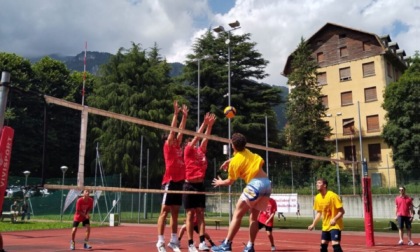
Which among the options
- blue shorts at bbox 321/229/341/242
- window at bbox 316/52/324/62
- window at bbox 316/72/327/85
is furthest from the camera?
window at bbox 316/52/324/62

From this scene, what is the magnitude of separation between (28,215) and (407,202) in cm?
2564

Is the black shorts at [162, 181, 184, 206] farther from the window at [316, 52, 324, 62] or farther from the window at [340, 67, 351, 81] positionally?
the window at [316, 52, 324, 62]

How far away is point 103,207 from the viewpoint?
30.7 meters

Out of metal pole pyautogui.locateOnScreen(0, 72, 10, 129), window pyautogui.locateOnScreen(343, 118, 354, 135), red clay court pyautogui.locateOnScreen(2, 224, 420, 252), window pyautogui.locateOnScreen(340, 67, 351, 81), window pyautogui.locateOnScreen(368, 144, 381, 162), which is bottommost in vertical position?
red clay court pyautogui.locateOnScreen(2, 224, 420, 252)

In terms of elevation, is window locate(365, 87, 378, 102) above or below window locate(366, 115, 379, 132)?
above

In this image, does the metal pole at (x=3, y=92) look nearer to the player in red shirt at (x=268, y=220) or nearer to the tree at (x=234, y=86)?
the player in red shirt at (x=268, y=220)

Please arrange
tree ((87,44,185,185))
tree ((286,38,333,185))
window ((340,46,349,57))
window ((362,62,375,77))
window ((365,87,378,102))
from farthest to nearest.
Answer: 1. window ((340,46,349,57))
2. window ((362,62,375,77))
3. window ((365,87,378,102))
4. tree ((286,38,333,185))
5. tree ((87,44,185,185))

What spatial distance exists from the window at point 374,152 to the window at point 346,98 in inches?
222

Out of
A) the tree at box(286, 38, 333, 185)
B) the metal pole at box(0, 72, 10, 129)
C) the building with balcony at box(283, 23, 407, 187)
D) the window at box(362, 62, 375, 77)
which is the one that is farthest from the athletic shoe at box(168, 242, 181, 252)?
the window at box(362, 62, 375, 77)

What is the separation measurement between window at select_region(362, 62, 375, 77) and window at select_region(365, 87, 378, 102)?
69.1 inches

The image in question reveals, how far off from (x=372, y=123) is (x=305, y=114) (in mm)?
8669

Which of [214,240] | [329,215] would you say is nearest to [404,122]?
[214,240]

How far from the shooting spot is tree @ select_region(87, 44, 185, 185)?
4216 centimetres

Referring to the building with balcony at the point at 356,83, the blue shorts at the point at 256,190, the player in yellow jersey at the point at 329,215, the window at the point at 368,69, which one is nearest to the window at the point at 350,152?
the building with balcony at the point at 356,83
